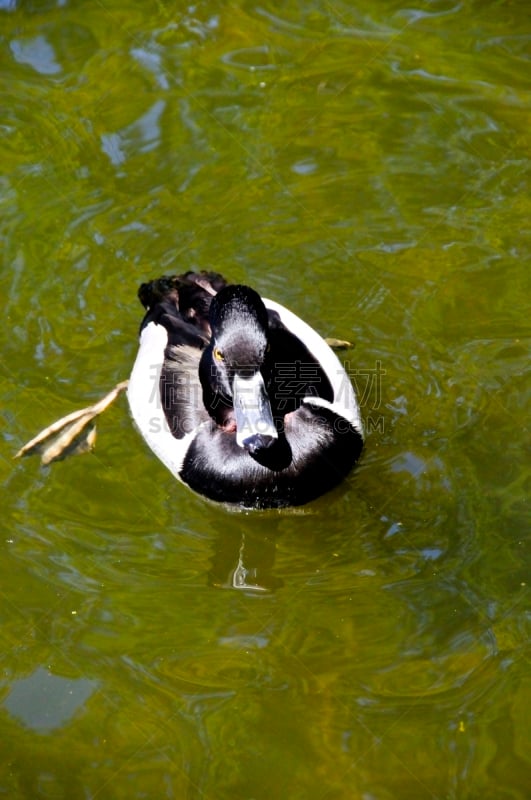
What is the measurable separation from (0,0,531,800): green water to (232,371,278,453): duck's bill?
840 millimetres

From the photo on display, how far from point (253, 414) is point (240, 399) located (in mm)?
102

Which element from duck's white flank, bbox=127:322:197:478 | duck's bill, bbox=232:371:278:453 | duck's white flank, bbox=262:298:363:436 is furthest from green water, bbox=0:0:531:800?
duck's bill, bbox=232:371:278:453

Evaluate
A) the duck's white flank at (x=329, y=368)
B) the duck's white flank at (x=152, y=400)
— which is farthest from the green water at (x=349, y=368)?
the duck's white flank at (x=329, y=368)

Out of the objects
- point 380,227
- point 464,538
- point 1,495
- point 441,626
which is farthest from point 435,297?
point 1,495

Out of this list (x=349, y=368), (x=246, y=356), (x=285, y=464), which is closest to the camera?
(x=246, y=356)

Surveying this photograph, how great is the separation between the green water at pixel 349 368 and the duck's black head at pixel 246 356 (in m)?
0.89

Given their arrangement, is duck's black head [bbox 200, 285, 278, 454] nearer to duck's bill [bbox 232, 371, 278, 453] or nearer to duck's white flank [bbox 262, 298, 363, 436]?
Result: duck's bill [bbox 232, 371, 278, 453]

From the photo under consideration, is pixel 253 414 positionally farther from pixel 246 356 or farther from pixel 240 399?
pixel 246 356

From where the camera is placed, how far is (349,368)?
6973 mm

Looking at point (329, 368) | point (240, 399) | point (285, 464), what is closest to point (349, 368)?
point (329, 368)

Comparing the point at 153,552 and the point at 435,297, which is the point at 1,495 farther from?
the point at 435,297

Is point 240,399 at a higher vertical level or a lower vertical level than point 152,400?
higher

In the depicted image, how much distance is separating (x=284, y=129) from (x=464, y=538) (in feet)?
13.1

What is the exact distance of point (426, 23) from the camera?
908cm
